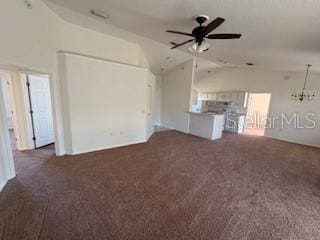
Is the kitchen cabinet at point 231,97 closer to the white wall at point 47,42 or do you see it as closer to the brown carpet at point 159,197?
the brown carpet at point 159,197

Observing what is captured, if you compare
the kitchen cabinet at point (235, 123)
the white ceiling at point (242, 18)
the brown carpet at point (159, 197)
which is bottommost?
the brown carpet at point (159, 197)

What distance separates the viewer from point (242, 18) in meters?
2.52

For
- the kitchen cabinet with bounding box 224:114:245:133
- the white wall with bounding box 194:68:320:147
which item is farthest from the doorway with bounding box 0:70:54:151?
the white wall with bounding box 194:68:320:147

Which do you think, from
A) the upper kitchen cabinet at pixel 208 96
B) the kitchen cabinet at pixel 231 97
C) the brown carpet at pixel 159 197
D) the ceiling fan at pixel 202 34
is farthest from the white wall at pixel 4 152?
the upper kitchen cabinet at pixel 208 96

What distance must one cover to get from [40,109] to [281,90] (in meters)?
8.67

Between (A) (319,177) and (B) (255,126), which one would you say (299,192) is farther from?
(B) (255,126)

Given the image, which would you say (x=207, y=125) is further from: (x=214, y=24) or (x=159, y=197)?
(x=214, y=24)

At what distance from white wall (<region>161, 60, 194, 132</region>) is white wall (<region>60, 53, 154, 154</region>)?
2474mm

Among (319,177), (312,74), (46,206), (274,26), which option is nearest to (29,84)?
(46,206)

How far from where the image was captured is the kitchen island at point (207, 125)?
623 cm

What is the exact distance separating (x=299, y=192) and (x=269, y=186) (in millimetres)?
450

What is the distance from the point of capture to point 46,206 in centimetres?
229

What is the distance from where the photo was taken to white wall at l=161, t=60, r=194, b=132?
7.04 m

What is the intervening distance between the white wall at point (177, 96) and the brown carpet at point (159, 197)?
3.27 metres
